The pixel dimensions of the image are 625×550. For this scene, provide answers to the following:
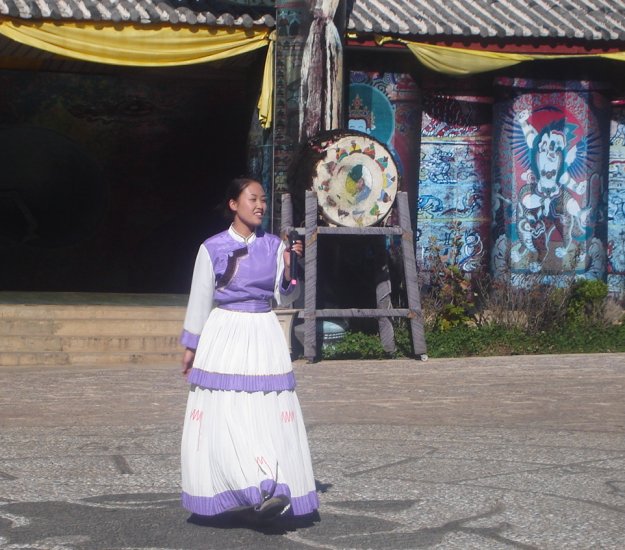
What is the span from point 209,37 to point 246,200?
7.93 metres

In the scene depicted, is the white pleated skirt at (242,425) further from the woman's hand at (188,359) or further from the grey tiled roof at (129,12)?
the grey tiled roof at (129,12)

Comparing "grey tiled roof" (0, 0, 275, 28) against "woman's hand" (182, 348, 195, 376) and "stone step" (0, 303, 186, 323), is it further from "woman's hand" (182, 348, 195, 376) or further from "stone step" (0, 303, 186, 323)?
"woman's hand" (182, 348, 195, 376)

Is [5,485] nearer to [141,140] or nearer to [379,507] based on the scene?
[379,507]

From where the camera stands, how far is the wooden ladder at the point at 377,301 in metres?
12.2

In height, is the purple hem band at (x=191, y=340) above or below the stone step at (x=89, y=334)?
above

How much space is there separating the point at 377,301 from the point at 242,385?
280 inches

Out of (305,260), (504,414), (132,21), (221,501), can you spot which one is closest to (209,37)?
(132,21)

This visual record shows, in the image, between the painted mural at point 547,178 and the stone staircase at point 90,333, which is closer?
the stone staircase at point 90,333

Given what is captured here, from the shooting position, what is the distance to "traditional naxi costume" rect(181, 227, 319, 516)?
19.6ft

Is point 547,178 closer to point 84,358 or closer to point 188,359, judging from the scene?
point 84,358

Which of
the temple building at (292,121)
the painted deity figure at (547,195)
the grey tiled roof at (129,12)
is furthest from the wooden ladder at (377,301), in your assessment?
the painted deity figure at (547,195)

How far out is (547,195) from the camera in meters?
15.3

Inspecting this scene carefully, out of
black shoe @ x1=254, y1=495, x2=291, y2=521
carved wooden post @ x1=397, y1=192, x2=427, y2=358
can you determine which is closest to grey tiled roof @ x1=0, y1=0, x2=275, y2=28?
carved wooden post @ x1=397, y1=192, x2=427, y2=358

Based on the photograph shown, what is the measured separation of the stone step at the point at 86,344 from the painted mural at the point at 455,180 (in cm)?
384
